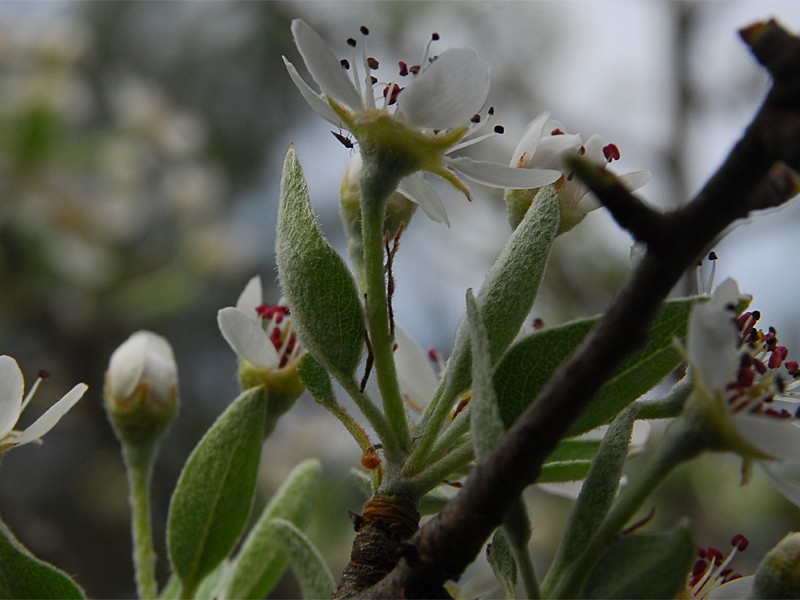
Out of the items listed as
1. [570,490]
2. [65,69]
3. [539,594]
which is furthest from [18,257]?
[539,594]

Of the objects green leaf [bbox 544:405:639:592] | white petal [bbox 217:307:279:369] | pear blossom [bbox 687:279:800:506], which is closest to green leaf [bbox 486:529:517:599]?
green leaf [bbox 544:405:639:592]

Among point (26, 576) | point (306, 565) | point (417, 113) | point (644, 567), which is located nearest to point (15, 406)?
point (26, 576)

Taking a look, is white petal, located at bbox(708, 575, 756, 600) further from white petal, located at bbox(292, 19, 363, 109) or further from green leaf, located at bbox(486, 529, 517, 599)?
white petal, located at bbox(292, 19, 363, 109)

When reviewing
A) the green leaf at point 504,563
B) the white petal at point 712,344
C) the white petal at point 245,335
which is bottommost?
the green leaf at point 504,563

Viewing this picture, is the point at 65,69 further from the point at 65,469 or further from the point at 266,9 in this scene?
the point at 65,469

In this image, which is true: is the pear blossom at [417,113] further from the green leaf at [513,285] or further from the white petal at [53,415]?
the white petal at [53,415]

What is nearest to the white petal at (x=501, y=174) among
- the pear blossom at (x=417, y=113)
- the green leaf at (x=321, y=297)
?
the pear blossom at (x=417, y=113)
